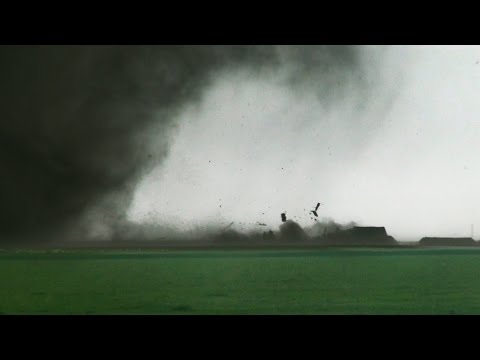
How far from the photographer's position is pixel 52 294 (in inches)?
802

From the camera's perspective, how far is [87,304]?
17.7m
